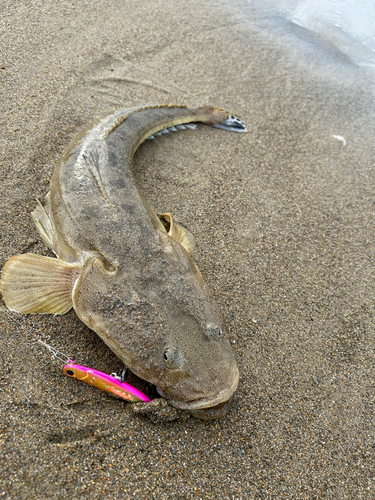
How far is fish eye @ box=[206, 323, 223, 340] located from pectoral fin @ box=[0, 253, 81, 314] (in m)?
1.08

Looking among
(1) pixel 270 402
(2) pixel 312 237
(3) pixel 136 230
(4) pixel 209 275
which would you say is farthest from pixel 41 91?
(1) pixel 270 402

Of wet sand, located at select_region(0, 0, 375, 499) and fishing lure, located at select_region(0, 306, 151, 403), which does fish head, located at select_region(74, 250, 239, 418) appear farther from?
wet sand, located at select_region(0, 0, 375, 499)

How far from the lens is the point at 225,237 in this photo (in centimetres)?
377

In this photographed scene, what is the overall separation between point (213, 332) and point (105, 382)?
→ 2.52 feet

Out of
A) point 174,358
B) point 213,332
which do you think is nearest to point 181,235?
point 213,332

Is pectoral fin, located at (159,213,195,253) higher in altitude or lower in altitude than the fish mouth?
higher

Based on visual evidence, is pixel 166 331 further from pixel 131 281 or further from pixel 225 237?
pixel 225 237

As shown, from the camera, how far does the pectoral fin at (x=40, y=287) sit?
2883 mm

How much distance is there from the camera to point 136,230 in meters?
2.94

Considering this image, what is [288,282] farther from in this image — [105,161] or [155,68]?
[155,68]

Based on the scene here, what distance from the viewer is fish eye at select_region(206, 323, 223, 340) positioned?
250cm

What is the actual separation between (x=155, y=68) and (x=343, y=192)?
9.82 ft

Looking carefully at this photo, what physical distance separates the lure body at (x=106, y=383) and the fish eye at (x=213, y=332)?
0.59m

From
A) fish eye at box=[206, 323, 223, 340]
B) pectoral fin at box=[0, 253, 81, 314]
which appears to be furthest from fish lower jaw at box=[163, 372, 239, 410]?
pectoral fin at box=[0, 253, 81, 314]
